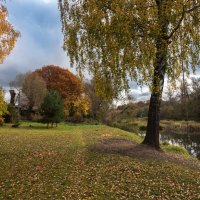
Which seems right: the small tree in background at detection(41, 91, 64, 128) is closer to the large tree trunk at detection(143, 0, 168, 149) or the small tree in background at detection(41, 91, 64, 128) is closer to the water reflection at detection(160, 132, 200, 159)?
the water reflection at detection(160, 132, 200, 159)

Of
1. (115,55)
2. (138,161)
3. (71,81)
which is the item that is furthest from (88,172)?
(71,81)

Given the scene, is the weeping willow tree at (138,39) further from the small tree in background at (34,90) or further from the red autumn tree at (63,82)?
the red autumn tree at (63,82)

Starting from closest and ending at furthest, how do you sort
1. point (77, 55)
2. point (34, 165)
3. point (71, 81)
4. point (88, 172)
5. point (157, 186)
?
1. point (157, 186)
2. point (88, 172)
3. point (34, 165)
4. point (77, 55)
5. point (71, 81)

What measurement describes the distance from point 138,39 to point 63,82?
208 feet

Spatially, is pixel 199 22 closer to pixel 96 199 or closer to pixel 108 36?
pixel 108 36

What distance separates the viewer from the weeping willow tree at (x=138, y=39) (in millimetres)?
15617

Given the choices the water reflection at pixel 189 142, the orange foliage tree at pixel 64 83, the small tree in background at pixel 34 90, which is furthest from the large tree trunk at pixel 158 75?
the orange foliage tree at pixel 64 83

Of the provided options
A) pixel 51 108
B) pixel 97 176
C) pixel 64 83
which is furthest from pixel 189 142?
pixel 64 83

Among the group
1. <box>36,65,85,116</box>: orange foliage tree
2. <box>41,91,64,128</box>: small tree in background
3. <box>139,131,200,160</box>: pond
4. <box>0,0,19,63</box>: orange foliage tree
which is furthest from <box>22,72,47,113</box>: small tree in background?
<box>0,0,19,63</box>: orange foliage tree

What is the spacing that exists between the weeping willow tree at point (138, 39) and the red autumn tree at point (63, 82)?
5729cm

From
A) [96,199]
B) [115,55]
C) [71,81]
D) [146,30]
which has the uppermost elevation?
[71,81]

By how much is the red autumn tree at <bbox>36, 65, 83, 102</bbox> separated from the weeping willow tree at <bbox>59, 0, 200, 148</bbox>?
188 ft

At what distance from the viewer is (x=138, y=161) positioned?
1509 centimetres

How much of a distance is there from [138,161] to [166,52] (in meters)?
5.48
